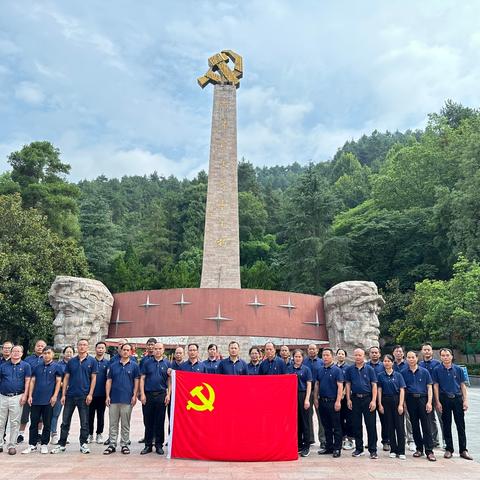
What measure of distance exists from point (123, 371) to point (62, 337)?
8732 millimetres

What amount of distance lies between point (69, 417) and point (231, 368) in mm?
1931

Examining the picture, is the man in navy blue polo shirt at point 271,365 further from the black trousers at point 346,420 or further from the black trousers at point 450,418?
the black trousers at point 450,418

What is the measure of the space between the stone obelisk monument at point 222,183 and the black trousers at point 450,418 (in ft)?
Result: 37.8

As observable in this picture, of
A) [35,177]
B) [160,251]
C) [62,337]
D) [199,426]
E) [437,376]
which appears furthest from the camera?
[160,251]

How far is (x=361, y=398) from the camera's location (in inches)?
227

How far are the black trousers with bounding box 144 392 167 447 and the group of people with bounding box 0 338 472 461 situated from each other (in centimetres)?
1

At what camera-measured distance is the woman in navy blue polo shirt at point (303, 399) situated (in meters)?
5.71

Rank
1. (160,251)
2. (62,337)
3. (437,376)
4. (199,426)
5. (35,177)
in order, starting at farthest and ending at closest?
(160,251) → (35,177) → (62,337) → (437,376) → (199,426)

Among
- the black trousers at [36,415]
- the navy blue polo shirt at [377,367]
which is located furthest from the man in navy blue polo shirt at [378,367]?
the black trousers at [36,415]

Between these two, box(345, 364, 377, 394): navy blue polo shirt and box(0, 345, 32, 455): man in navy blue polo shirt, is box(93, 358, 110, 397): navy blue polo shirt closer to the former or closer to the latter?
box(0, 345, 32, 455): man in navy blue polo shirt

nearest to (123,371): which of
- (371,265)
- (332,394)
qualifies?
(332,394)

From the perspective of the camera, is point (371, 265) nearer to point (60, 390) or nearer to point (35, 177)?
point (35, 177)

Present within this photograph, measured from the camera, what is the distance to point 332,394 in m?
5.86

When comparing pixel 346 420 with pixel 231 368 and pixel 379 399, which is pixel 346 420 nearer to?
pixel 379 399
